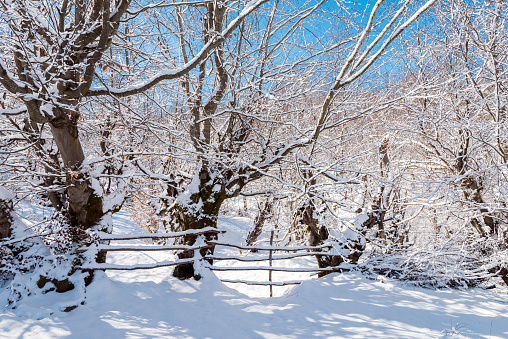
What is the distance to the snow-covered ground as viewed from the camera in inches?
118

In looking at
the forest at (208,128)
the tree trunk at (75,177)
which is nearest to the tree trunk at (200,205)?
the forest at (208,128)

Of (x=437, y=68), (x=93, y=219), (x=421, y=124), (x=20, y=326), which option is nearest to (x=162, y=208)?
(x=93, y=219)

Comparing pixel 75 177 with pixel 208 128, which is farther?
pixel 208 128

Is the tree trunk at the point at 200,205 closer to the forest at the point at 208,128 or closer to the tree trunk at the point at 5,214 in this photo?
the forest at the point at 208,128

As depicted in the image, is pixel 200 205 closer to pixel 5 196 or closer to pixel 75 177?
pixel 75 177

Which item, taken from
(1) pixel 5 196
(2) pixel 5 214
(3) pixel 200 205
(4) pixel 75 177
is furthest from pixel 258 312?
(1) pixel 5 196

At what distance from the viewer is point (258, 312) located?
3.69m

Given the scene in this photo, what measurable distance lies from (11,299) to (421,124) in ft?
23.8

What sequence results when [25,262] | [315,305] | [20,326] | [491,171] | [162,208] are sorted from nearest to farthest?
[20,326], [25,262], [315,305], [491,171], [162,208]

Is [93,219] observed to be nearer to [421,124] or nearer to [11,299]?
[11,299]

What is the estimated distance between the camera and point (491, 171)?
5.03 metres

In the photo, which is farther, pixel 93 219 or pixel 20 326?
pixel 93 219

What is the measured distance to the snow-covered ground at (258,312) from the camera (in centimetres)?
299

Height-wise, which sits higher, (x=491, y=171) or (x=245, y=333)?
(x=491, y=171)
